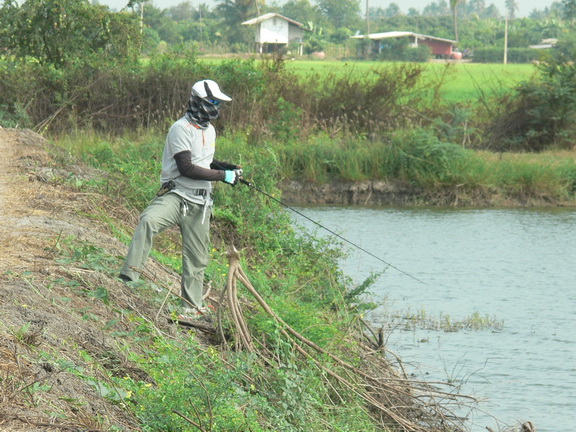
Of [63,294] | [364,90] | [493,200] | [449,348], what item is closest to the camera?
[63,294]

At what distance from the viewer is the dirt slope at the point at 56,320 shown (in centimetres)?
504

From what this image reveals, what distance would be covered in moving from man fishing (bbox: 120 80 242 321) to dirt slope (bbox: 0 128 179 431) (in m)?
0.38

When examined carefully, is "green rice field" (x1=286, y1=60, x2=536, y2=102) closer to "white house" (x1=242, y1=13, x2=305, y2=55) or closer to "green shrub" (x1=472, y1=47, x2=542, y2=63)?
"green shrub" (x1=472, y1=47, x2=542, y2=63)

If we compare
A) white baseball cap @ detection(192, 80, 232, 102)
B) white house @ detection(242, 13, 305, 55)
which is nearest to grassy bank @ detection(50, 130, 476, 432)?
white baseball cap @ detection(192, 80, 232, 102)

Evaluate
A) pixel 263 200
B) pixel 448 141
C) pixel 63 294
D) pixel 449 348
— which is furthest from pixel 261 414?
pixel 448 141

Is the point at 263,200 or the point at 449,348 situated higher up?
the point at 263,200

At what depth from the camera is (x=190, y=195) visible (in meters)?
7.86

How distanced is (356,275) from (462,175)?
9.09m

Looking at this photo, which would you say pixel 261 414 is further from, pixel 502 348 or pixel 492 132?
pixel 492 132

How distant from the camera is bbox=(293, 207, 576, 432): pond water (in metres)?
9.49

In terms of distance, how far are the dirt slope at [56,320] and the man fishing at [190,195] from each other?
377 millimetres

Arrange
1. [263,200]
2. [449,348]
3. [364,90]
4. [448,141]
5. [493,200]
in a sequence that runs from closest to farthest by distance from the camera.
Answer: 1. [449,348]
2. [263,200]
3. [493,200]
4. [448,141]
5. [364,90]

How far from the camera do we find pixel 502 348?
10.9 meters

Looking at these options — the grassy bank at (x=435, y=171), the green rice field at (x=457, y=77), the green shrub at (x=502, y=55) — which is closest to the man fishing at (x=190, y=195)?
the grassy bank at (x=435, y=171)
